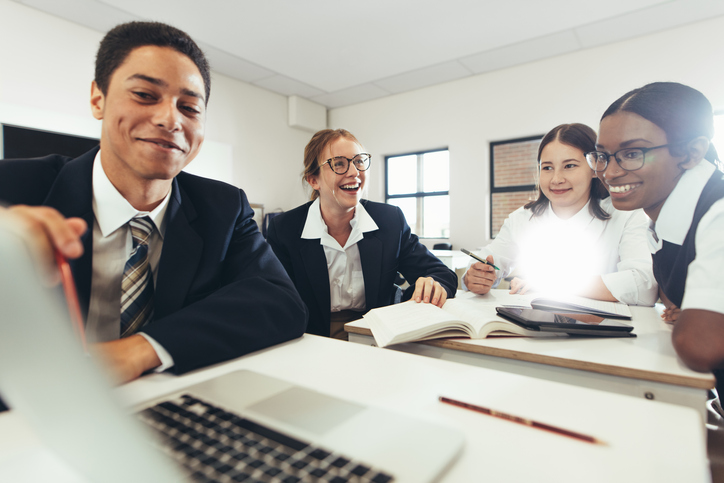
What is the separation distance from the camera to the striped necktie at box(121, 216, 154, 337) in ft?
2.95

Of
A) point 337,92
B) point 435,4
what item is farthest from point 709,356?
→ point 337,92

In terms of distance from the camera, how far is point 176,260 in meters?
0.94

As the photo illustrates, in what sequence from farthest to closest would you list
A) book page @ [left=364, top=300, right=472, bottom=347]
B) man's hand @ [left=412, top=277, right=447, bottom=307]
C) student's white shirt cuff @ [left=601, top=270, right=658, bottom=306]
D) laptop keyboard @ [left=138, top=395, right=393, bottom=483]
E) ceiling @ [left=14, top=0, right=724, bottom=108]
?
ceiling @ [left=14, top=0, right=724, bottom=108]
student's white shirt cuff @ [left=601, top=270, right=658, bottom=306]
man's hand @ [left=412, top=277, right=447, bottom=307]
book page @ [left=364, top=300, right=472, bottom=347]
laptop keyboard @ [left=138, top=395, right=393, bottom=483]

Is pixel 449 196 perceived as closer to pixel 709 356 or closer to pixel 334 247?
pixel 334 247

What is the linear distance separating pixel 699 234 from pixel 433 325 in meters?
0.69

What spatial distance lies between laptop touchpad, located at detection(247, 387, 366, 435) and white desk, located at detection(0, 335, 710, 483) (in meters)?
0.06

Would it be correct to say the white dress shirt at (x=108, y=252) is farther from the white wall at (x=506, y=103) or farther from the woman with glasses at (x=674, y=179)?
the white wall at (x=506, y=103)

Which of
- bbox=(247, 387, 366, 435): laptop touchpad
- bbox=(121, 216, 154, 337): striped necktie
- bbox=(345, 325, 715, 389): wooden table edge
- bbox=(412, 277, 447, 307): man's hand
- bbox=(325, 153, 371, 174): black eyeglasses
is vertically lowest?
bbox=(345, 325, 715, 389): wooden table edge

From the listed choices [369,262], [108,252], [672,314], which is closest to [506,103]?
[369,262]

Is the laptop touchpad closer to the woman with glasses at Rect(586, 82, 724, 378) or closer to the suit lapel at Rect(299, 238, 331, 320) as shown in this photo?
the woman with glasses at Rect(586, 82, 724, 378)

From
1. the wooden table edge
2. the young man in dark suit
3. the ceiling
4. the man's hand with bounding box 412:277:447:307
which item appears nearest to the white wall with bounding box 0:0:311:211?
the ceiling

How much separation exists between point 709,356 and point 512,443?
594 mm

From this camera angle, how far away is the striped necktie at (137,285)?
90 centimetres

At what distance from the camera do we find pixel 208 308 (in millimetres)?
818
